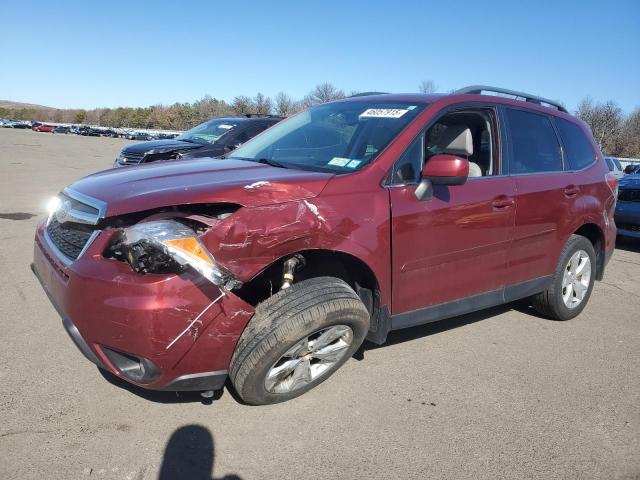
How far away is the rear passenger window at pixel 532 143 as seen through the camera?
380cm

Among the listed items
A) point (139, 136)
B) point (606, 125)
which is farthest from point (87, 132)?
point (606, 125)

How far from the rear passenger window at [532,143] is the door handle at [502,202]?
0.94 feet

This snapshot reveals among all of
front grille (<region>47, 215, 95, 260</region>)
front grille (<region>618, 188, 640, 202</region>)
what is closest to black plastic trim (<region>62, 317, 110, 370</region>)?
front grille (<region>47, 215, 95, 260</region>)

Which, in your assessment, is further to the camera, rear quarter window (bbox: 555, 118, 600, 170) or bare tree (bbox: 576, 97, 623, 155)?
bare tree (bbox: 576, 97, 623, 155)

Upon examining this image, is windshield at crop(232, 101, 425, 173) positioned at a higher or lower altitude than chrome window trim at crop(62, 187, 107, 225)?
higher

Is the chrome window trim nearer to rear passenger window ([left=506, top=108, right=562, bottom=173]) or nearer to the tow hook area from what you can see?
the tow hook area

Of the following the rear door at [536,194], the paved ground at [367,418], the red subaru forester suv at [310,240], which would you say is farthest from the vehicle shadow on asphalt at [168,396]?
the rear door at [536,194]

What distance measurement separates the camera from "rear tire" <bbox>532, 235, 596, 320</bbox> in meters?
4.24

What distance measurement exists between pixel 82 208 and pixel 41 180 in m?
11.7

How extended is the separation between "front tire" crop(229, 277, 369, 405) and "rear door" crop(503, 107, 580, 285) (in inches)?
61.1

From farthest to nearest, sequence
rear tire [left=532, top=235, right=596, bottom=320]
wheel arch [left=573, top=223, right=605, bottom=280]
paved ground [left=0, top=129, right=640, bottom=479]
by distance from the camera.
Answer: wheel arch [left=573, top=223, right=605, bottom=280]
rear tire [left=532, top=235, right=596, bottom=320]
paved ground [left=0, top=129, right=640, bottom=479]

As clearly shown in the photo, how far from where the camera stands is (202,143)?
9523 mm

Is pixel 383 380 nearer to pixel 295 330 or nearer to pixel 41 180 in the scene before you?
pixel 295 330

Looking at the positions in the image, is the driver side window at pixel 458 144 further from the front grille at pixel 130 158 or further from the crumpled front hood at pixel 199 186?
the front grille at pixel 130 158
